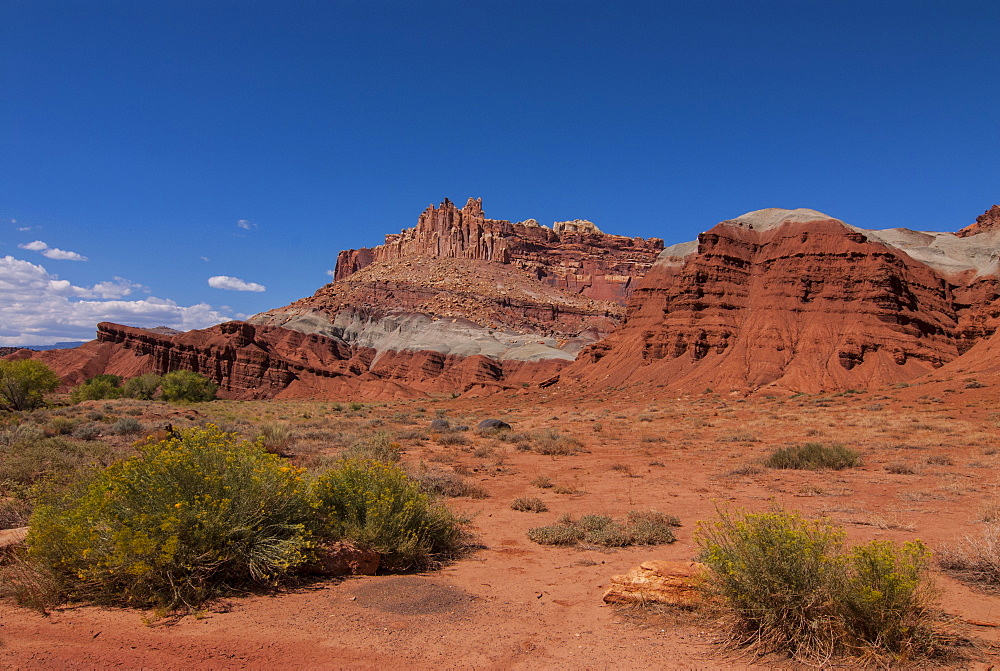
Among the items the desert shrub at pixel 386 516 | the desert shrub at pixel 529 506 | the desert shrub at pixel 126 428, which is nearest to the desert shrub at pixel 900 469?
the desert shrub at pixel 529 506

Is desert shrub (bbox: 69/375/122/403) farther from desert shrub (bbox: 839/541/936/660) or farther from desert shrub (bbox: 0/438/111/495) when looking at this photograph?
desert shrub (bbox: 839/541/936/660)

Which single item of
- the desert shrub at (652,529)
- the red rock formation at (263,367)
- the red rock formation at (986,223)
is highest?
the red rock formation at (986,223)

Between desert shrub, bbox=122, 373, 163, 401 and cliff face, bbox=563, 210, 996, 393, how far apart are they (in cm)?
4333

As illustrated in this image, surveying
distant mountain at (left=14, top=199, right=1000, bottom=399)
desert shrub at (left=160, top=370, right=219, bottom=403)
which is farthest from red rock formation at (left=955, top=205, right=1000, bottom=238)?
desert shrub at (left=160, top=370, right=219, bottom=403)

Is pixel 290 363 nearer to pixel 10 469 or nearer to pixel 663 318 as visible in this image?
pixel 663 318

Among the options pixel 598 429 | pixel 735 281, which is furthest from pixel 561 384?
pixel 598 429

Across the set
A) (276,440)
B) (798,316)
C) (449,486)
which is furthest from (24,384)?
(798,316)

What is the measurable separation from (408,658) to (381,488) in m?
2.86

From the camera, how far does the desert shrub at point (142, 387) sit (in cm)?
5084

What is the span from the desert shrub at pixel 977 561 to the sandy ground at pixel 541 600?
0.92ft

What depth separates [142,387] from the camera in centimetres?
5234

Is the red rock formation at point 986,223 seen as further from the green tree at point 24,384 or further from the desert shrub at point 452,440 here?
the green tree at point 24,384

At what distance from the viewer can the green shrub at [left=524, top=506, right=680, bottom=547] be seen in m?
7.72

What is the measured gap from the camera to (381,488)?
274 inches
